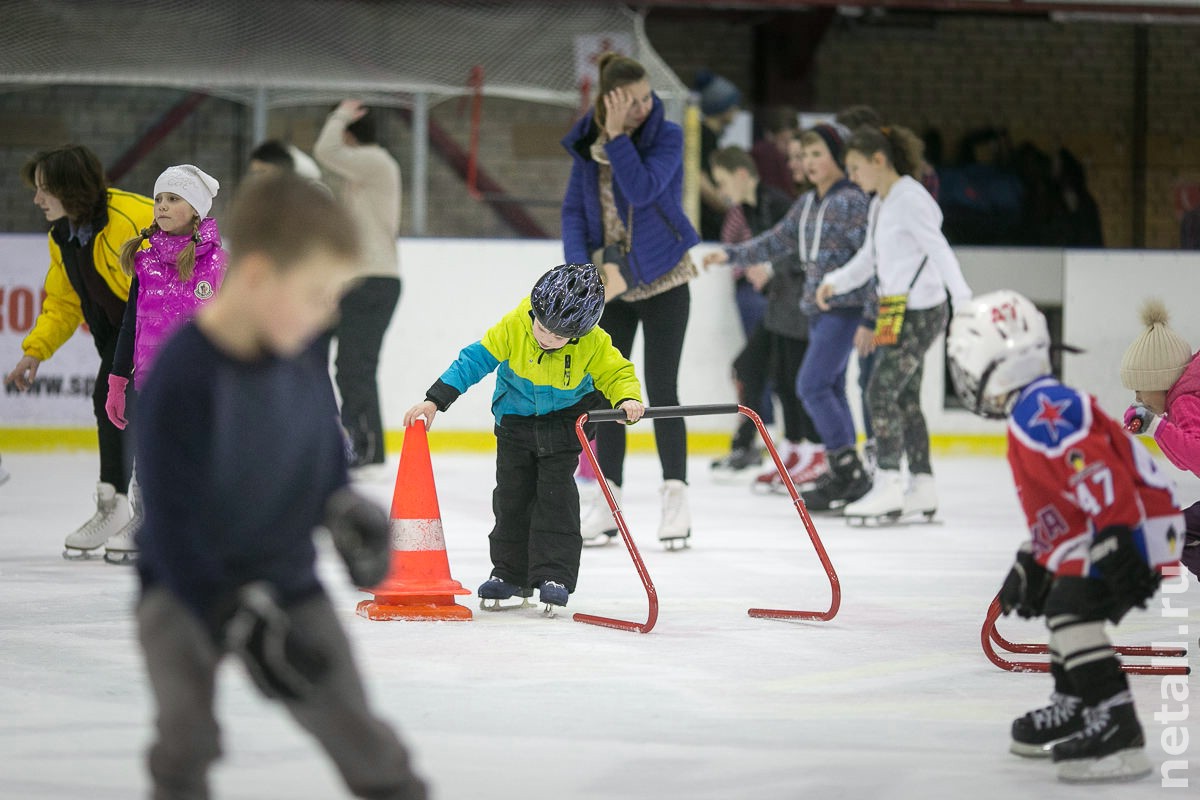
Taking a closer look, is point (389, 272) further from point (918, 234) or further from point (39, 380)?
point (918, 234)

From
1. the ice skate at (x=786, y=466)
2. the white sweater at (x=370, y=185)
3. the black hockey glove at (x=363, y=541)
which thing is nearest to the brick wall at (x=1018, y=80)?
the white sweater at (x=370, y=185)

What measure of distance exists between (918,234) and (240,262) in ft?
14.1

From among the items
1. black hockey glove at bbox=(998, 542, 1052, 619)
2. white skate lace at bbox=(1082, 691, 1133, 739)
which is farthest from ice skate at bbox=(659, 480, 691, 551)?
white skate lace at bbox=(1082, 691, 1133, 739)

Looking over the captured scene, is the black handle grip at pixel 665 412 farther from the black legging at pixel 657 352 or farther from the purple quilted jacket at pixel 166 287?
the purple quilted jacket at pixel 166 287

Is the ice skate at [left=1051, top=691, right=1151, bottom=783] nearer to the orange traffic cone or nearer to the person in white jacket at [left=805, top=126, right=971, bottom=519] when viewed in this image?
the orange traffic cone

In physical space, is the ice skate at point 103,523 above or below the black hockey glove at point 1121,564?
below

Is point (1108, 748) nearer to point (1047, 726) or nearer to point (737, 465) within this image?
point (1047, 726)

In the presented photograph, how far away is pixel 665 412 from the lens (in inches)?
156

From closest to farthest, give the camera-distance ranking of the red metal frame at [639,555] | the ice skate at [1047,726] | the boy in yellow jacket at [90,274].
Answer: the ice skate at [1047,726]
the red metal frame at [639,555]
the boy in yellow jacket at [90,274]

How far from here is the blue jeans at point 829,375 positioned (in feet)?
20.6

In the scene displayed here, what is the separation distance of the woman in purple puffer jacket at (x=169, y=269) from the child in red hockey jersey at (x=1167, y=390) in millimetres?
2315

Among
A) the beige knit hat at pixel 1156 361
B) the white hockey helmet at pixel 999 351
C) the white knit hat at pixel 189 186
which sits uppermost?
the white knit hat at pixel 189 186

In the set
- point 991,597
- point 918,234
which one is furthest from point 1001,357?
point 918,234

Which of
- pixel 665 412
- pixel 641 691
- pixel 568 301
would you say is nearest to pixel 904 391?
pixel 665 412
